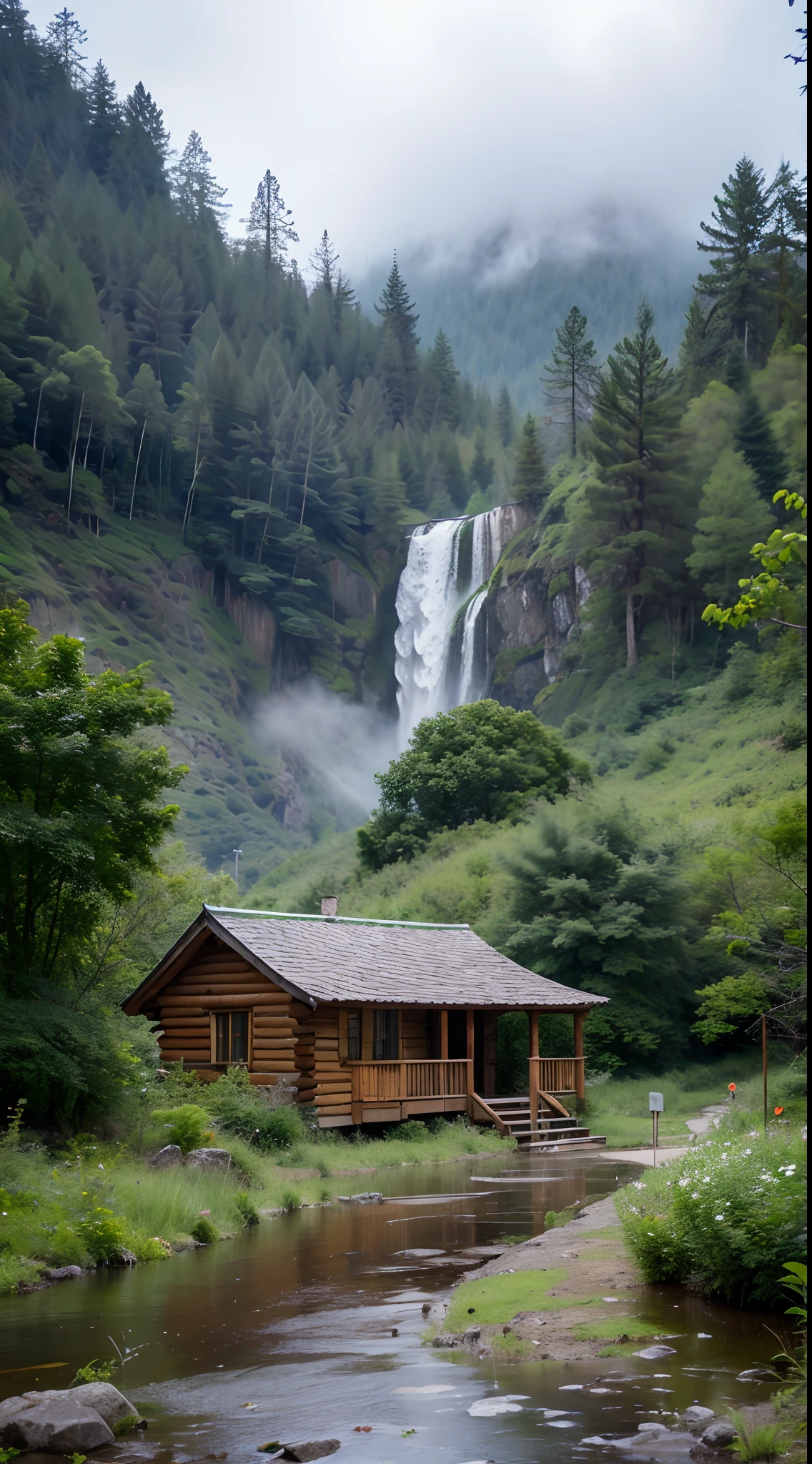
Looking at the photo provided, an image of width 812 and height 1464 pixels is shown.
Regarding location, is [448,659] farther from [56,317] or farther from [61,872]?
[61,872]

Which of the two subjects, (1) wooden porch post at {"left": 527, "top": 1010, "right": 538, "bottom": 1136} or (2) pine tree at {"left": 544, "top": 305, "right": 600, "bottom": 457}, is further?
(2) pine tree at {"left": 544, "top": 305, "right": 600, "bottom": 457}

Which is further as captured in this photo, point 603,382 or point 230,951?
point 603,382

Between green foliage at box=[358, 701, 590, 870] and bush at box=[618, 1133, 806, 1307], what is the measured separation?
146 feet

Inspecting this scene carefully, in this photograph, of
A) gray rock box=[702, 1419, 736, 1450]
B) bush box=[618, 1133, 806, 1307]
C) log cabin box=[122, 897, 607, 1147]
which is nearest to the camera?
gray rock box=[702, 1419, 736, 1450]

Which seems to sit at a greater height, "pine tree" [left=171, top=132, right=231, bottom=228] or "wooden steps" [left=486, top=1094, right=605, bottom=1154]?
Answer: "pine tree" [left=171, top=132, right=231, bottom=228]

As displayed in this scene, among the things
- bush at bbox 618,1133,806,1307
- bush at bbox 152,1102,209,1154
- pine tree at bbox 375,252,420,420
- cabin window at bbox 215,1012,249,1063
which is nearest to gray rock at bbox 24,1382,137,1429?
bush at bbox 618,1133,806,1307

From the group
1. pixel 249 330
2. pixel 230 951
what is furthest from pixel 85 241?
pixel 230 951

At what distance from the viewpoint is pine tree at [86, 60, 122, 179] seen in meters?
133

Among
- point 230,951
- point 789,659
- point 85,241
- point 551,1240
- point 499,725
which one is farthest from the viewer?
point 85,241

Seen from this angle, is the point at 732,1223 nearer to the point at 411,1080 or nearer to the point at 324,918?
the point at 411,1080

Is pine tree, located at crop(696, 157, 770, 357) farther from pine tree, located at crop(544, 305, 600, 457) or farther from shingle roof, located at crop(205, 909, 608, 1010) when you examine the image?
shingle roof, located at crop(205, 909, 608, 1010)

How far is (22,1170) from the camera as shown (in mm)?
13867

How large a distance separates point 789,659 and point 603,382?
1595 inches

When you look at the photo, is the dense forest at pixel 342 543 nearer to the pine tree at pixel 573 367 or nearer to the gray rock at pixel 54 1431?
the pine tree at pixel 573 367
